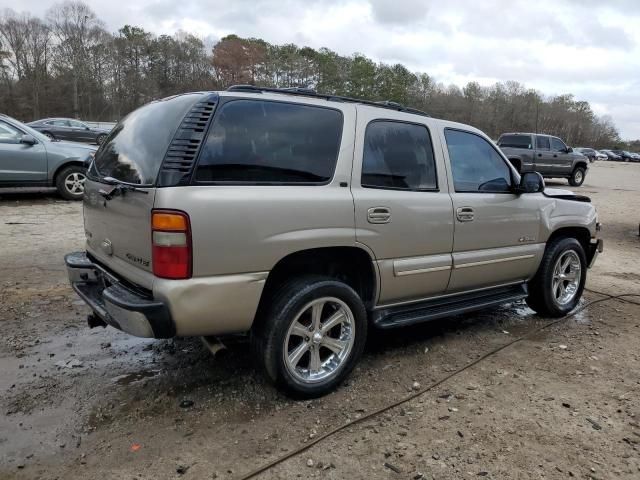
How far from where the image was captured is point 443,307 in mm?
3756

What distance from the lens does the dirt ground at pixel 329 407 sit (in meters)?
2.50

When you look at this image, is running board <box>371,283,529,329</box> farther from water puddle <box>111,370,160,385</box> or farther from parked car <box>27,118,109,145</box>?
parked car <box>27,118,109,145</box>

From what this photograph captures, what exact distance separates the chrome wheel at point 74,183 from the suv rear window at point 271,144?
307 inches

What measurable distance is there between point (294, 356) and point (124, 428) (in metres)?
1.03

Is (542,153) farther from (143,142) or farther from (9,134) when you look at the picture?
(143,142)

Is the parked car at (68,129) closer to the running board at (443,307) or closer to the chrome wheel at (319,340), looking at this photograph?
the running board at (443,307)

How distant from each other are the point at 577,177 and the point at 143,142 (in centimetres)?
2063

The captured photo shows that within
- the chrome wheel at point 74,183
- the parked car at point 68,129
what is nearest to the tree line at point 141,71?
the parked car at point 68,129

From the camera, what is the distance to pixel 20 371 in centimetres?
334

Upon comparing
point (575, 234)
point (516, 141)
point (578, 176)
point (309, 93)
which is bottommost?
point (575, 234)

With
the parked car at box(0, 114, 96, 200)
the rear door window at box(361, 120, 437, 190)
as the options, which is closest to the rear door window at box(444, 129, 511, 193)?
the rear door window at box(361, 120, 437, 190)

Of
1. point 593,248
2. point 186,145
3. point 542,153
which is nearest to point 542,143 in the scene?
point 542,153

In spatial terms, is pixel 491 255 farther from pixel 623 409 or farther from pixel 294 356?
pixel 294 356

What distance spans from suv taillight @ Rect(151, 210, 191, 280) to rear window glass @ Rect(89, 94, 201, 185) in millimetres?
252
